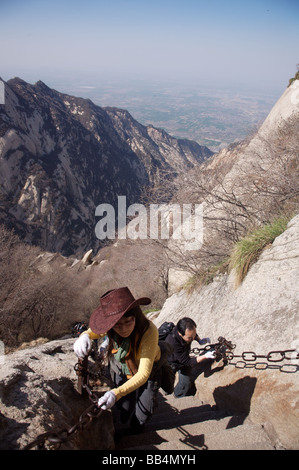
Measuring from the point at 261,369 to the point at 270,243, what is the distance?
2.45 m

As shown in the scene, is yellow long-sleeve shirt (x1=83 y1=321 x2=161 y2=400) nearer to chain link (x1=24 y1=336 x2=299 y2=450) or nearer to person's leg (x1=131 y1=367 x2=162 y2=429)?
person's leg (x1=131 y1=367 x2=162 y2=429)

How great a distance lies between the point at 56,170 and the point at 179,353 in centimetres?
5727

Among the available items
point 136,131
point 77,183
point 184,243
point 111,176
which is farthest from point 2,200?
point 136,131

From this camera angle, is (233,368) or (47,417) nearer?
(47,417)

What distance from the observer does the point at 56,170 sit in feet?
183

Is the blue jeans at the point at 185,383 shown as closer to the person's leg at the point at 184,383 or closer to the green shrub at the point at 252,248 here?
the person's leg at the point at 184,383

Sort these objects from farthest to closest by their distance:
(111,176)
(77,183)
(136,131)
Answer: (136,131) < (111,176) < (77,183)

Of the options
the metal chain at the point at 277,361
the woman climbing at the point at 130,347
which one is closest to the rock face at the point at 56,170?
the metal chain at the point at 277,361

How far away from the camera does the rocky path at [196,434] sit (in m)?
2.43

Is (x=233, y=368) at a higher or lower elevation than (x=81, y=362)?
lower

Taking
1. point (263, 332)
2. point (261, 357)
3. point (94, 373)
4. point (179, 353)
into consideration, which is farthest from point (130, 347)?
point (263, 332)

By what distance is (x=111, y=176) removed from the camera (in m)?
72.2
